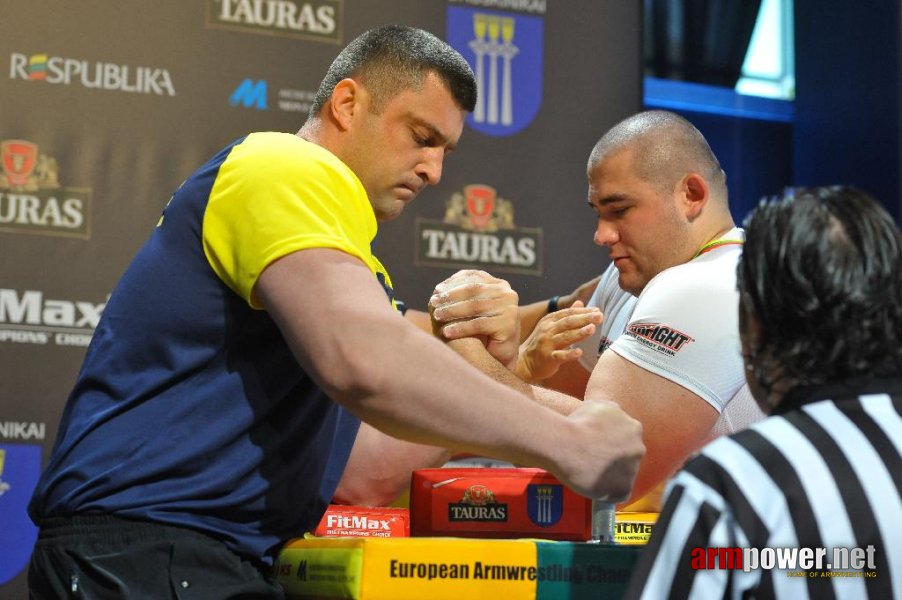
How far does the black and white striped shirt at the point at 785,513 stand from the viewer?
0.99 meters

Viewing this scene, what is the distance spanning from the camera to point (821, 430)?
1056mm

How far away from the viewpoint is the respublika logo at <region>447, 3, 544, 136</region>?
3.50m

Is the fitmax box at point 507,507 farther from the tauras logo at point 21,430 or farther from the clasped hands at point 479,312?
the tauras logo at point 21,430

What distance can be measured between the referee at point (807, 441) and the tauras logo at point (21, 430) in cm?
236

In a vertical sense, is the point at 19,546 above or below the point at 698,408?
below

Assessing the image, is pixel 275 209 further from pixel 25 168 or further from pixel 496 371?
pixel 25 168

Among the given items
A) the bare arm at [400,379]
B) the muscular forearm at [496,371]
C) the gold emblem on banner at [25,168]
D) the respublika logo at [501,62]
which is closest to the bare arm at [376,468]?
the muscular forearm at [496,371]

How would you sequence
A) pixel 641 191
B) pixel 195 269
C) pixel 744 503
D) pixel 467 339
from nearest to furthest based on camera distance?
pixel 744 503
pixel 195 269
pixel 467 339
pixel 641 191

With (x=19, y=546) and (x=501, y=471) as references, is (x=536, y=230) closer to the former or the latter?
(x=19, y=546)

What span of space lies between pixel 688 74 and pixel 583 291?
1775 millimetres

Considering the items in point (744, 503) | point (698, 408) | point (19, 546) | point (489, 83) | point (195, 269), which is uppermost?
point (489, 83)

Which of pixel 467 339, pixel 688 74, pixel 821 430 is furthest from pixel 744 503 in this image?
pixel 688 74

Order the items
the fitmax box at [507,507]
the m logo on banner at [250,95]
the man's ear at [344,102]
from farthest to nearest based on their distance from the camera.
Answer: the m logo on banner at [250,95] < the man's ear at [344,102] < the fitmax box at [507,507]

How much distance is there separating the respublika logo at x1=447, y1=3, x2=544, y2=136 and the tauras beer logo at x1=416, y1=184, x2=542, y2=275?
0.24 metres
